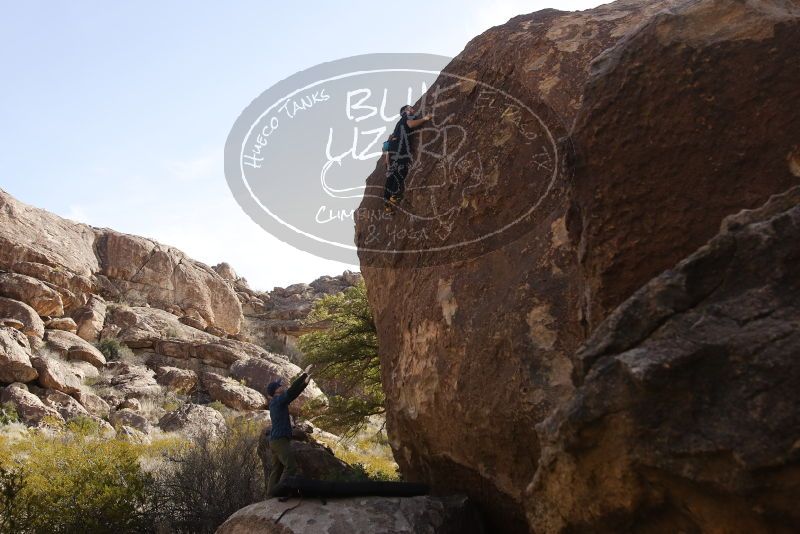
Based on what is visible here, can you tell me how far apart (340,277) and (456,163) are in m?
38.0

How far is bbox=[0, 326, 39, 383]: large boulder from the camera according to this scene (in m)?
15.5

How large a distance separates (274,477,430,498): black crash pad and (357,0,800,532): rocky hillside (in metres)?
0.59

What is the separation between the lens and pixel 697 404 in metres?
2.25

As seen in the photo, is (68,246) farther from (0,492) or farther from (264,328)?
(0,492)

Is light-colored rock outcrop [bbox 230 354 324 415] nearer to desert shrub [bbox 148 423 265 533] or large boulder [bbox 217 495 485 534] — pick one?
desert shrub [bbox 148 423 265 533]

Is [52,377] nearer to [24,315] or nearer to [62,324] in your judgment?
[24,315]

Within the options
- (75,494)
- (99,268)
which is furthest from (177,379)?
(75,494)

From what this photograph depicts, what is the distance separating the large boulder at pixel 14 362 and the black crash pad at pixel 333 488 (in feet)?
43.7

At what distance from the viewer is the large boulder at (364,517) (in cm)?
493

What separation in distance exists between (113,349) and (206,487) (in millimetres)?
15466

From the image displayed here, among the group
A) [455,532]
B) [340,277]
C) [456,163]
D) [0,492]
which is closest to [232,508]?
[0,492]

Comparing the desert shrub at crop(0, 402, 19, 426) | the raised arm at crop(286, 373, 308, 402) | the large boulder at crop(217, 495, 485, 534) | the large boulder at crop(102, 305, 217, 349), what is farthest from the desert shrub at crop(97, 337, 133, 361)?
the large boulder at crop(217, 495, 485, 534)

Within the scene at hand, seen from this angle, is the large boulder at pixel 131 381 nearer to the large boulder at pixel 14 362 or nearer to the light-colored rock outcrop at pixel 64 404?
the light-colored rock outcrop at pixel 64 404

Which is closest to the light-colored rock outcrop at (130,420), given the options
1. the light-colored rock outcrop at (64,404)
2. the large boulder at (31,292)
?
the light-colored rock outcrop at (64,404)
